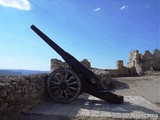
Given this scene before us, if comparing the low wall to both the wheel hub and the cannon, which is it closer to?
the cannon

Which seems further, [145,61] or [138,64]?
[145,61]

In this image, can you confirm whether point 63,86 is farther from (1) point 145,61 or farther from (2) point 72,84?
(1) point 145,61

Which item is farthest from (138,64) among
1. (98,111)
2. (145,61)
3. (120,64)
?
(98,111)

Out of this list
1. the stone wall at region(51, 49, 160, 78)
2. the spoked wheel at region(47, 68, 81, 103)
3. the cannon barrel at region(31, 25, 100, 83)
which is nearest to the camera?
the spoked wheel at region(47, 68, 81, 103)

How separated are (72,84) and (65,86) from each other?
26cm

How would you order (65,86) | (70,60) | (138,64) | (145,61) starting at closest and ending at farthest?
(65,86), (70,60), (138,64), (145,61)

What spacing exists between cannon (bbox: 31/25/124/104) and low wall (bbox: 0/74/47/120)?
465 mm

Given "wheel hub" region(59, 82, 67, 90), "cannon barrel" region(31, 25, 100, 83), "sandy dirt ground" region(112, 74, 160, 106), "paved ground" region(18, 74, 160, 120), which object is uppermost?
"cannon barrel" region(31, 25, 100, 83)

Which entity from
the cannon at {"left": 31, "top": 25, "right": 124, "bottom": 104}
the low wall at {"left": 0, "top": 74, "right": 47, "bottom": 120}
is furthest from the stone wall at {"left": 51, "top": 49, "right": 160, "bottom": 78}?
the low wall at {"left": 0, "top": 74, "right": 47, "bottom": 120}

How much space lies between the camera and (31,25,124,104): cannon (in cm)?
940

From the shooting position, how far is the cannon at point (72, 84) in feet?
30.8

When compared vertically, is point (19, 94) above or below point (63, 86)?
below

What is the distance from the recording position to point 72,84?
9.45m

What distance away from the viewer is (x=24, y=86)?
780 centimetres
